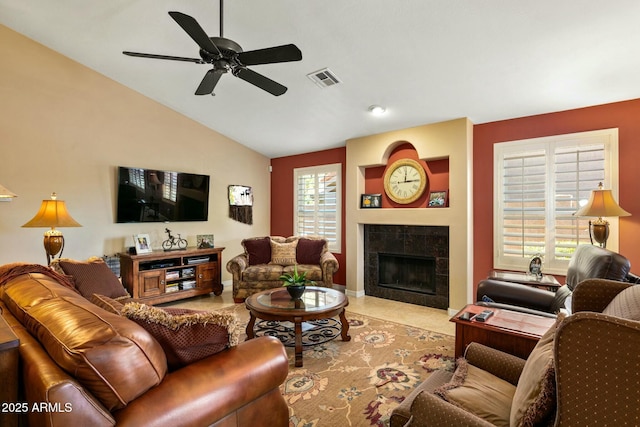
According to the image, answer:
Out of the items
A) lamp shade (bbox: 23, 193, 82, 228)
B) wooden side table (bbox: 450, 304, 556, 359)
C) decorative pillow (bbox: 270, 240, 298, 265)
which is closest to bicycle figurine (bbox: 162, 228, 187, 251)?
decorative pillow (bbox: 270, 240, 298, 265)

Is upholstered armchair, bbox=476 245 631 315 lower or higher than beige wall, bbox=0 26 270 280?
lower

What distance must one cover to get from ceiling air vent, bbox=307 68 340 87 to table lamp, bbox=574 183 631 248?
2840mm

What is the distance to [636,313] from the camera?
3.73 ft

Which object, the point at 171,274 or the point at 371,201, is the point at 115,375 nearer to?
the point at 171,274

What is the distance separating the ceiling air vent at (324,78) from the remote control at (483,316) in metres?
2.71

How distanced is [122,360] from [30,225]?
3.12 metres

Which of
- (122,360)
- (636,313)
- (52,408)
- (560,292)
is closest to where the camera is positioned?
(52,408)

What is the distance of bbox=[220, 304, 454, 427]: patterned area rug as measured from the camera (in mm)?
2051

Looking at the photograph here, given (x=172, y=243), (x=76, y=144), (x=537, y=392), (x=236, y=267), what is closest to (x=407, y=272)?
(x=236, y=267)

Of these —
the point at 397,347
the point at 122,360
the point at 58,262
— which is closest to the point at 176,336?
the point at 122,360

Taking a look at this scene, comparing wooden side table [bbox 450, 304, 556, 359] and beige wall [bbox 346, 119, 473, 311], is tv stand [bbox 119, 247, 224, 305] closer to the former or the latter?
beige wall [bbox 346, 119, 473, 311]

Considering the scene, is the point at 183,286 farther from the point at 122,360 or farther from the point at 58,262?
the point at 122,360

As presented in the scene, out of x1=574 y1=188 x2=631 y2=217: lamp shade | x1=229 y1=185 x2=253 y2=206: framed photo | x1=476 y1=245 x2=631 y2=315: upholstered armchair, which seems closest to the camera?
x1=476 y1=245 x2=631 y2=315: upholstered armchair

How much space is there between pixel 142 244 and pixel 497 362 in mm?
4417
